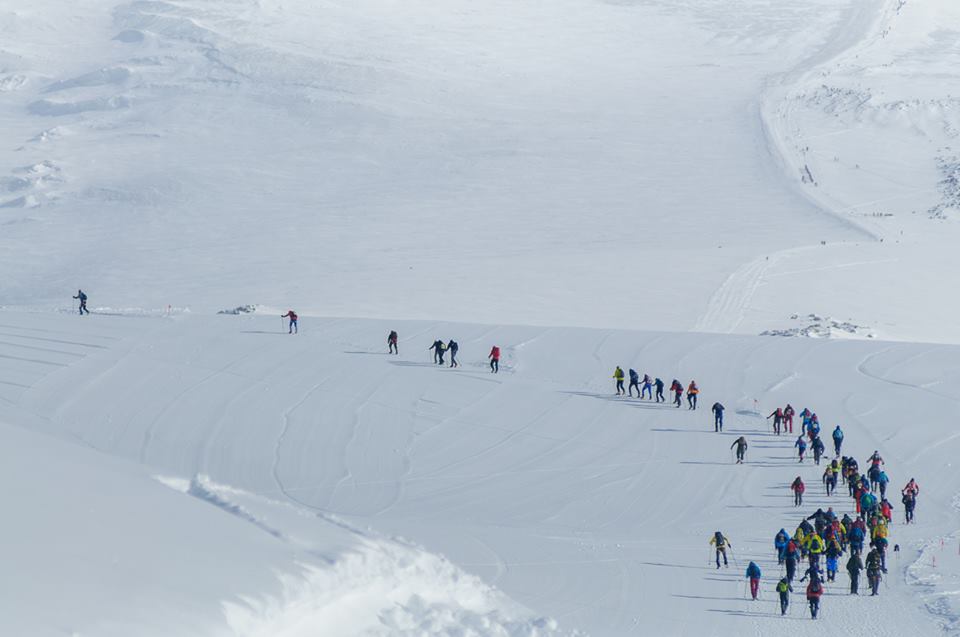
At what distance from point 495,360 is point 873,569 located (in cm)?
1339

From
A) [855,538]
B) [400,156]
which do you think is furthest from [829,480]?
[400,156]

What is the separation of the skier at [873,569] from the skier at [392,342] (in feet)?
50.8

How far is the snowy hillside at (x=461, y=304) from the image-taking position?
12906mm

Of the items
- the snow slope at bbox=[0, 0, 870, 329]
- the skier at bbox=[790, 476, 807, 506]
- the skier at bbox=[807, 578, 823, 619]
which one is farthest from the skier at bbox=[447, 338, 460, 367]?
the skier at bbox=[807, 578, 823, 619]

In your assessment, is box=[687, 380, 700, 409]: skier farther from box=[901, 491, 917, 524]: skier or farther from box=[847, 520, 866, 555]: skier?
box=[847, 520, 866, 555]: skier

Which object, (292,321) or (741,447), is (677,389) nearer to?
(741,447)

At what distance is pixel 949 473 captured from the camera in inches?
943

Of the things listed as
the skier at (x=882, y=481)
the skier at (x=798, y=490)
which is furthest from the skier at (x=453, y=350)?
the skier at (x=882, y=481)

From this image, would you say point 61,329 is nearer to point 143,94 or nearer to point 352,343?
point 352,343

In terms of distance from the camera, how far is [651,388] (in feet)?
94.1

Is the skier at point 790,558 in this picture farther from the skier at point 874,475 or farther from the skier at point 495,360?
the skier at point 495,360

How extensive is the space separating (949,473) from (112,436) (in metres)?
16.9

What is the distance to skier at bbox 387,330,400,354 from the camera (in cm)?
3097

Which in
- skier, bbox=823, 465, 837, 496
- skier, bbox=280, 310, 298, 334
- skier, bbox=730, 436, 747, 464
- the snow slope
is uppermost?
the snow slope
